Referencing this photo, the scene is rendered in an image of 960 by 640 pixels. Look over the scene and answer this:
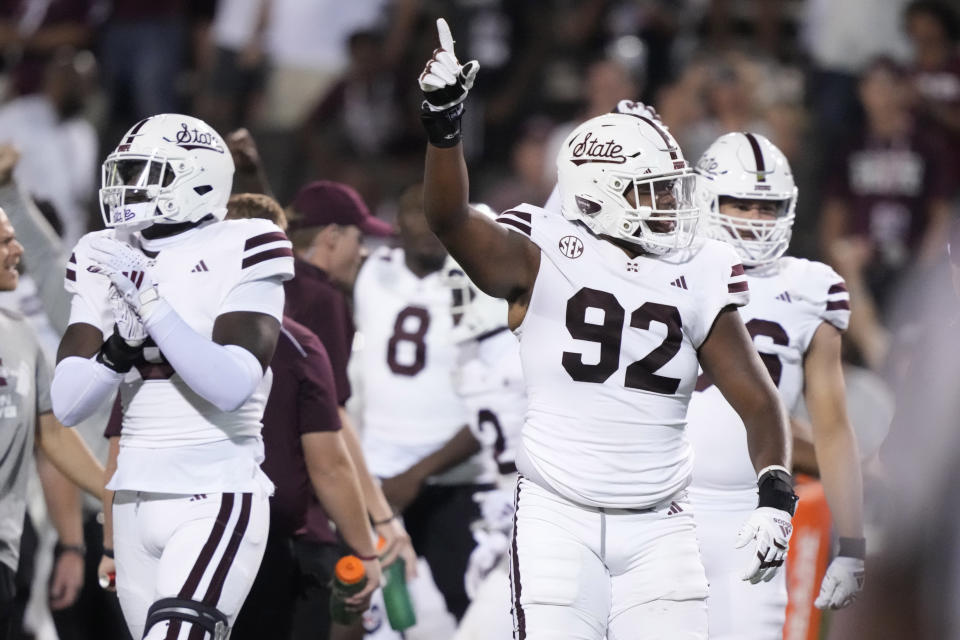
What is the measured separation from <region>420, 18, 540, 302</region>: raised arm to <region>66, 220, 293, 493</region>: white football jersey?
0.59 m

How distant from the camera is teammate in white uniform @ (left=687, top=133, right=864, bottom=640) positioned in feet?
15.5

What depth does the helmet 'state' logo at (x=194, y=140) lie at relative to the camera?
423 cm

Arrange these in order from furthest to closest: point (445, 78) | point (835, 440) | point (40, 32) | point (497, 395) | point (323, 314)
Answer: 1. point (40, 32)
2. point (497, 395)
3. point (323, 314)
4. point (835, 440)
5. point (445, 78)

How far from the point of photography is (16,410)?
181 inches

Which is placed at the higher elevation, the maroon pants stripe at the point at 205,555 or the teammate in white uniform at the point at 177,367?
the teammate in white uniform at the point at 177,367

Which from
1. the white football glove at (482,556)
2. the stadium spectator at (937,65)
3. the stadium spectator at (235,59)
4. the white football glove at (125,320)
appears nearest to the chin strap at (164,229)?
the white football glove at (125,320)

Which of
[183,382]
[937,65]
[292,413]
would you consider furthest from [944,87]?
[183,382]

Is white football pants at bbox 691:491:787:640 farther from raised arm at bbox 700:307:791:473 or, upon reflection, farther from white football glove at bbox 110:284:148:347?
white football glove at bbox 110:284:148:347

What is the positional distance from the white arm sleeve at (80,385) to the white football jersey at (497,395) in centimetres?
206

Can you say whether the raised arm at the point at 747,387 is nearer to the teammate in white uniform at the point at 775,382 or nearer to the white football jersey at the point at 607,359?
the white football jersey at the point at 607,359

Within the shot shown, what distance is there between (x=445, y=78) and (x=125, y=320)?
100 centimetres

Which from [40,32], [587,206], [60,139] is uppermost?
[40,32]

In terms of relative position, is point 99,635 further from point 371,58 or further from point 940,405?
point 371,58

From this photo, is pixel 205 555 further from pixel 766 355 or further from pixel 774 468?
pixel 766 355
